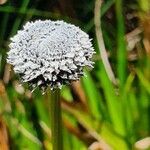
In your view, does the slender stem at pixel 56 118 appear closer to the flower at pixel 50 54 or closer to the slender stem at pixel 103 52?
the flower at pixel 50 54

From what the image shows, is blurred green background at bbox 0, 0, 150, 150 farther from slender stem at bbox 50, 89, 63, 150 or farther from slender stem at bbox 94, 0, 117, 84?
slender stem at bbox 50, 89, 63, 150

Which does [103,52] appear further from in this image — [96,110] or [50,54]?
[50,54]

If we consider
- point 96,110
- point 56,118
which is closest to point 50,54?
point 56,118

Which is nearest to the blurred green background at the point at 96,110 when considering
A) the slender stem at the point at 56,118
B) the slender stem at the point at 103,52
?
the slender stem at the point at 103,52

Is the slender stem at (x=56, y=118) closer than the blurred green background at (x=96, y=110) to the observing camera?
Yes

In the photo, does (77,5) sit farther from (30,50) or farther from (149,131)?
(30,50)
